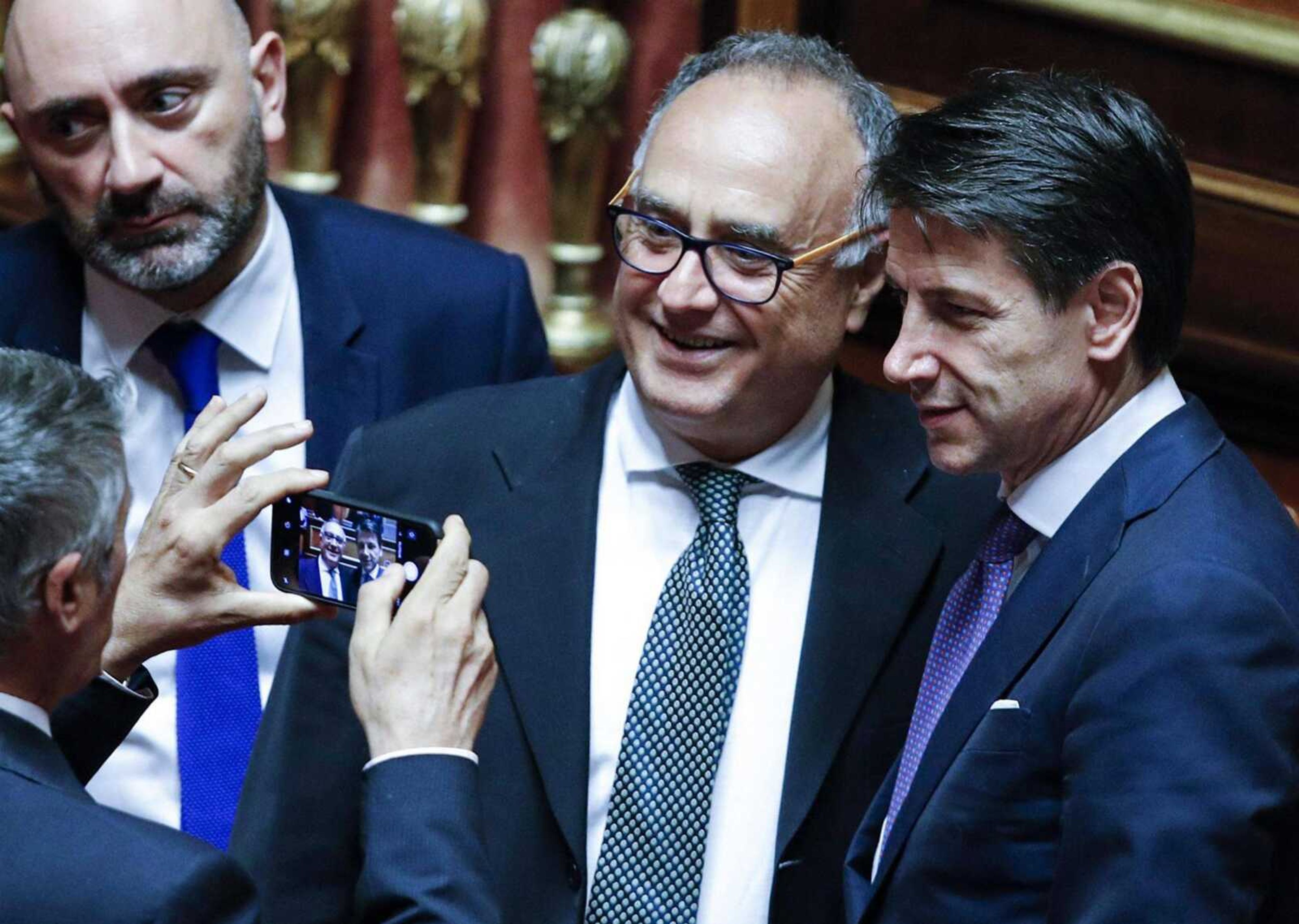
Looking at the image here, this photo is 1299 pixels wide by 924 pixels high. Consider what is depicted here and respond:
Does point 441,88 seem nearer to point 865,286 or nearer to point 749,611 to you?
point 865,286

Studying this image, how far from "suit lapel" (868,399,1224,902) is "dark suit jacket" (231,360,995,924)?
274 mm

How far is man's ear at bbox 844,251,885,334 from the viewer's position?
6.77 feet

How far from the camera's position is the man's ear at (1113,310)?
1.62 m

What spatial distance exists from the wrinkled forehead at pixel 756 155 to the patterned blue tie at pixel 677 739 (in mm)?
367

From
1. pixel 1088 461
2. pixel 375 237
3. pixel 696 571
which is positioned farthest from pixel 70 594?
pixel 375 237

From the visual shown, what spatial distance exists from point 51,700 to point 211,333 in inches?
37.4

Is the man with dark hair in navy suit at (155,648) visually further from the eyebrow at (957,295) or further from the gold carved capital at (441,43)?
the gold carved capital at (441,43)

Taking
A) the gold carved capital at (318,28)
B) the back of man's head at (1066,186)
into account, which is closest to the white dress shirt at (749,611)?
the back of man's head at (1066,186)

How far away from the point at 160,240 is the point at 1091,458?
4.23ft

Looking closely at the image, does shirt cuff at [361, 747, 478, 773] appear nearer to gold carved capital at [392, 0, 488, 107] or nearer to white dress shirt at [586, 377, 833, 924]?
white dress shirt at [586, 377, 833, 924]

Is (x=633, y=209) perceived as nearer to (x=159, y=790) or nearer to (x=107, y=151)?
(x=107, y=151)

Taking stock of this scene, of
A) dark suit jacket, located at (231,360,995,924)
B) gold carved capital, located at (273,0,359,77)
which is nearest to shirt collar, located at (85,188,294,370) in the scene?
dark suit jacket, located at (231,360,995,924)

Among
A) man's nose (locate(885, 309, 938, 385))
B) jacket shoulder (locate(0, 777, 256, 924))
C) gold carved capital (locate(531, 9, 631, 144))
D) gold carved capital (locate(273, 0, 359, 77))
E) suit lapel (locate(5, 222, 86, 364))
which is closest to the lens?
jacket shoulder (locate(0, 777, 256, 924))

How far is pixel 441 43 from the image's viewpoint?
10.1ft
